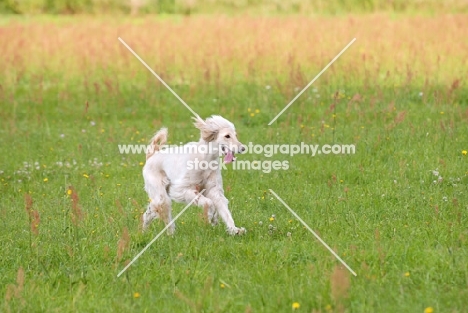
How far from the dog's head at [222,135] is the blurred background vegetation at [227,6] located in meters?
15.4

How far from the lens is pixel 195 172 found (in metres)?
7.34

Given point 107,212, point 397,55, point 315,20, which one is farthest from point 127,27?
point 107,212

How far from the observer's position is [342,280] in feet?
14.5

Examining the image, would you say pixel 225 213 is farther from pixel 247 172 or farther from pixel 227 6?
pixel 227 6

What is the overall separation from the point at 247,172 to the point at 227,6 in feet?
54.6

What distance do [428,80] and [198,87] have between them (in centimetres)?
425

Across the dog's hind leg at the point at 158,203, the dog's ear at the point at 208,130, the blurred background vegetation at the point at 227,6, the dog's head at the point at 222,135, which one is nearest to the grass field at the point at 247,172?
the dog's hind leg at the point at 158,203

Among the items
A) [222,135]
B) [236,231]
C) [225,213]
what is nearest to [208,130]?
[222,135]

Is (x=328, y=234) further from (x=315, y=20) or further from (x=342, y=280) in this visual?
(x=315, y=20)

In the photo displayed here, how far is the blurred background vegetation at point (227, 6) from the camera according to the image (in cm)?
2223

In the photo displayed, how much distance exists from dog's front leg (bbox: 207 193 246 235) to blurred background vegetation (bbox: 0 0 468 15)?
51.9 feet

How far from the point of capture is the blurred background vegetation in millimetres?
22234

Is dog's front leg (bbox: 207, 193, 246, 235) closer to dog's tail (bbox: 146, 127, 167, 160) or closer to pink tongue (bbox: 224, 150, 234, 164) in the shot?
pink tongue (bbox: 224, 150, 234, 164)

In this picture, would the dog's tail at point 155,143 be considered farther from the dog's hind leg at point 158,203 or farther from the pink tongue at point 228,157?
the pink tongue at point 228,157
